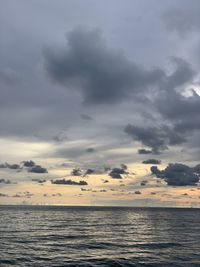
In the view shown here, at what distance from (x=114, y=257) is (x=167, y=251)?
42.4ft

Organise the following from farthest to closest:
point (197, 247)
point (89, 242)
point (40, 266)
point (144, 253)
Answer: point (89, 242)
point (197, 247)
point (144, 253)
point (40, 266)

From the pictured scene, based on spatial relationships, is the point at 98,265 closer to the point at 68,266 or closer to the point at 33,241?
the point at 68,266

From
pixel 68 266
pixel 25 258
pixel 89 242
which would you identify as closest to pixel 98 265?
pixel 68 266

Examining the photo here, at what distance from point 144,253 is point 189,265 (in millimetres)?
14040

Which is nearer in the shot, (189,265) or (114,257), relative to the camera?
(189,265)

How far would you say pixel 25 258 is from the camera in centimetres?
6050

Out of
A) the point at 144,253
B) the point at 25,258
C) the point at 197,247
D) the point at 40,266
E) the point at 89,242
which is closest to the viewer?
the point at 40,266

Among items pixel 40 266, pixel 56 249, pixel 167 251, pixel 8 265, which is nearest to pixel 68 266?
pixel 40 266

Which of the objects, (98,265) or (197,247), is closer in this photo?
(98,265)

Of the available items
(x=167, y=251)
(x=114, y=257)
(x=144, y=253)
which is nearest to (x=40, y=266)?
(x=114, y=257)

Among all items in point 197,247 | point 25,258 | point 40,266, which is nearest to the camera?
point 40,266

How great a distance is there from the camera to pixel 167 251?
7006cm

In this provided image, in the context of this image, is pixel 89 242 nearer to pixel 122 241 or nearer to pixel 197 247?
pixel 122 241

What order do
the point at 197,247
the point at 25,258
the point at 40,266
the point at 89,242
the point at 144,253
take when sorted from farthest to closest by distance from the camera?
the point at 89,242
the point at 197,247
the point at 144,253
the point at 25,258
the point at 40,266
